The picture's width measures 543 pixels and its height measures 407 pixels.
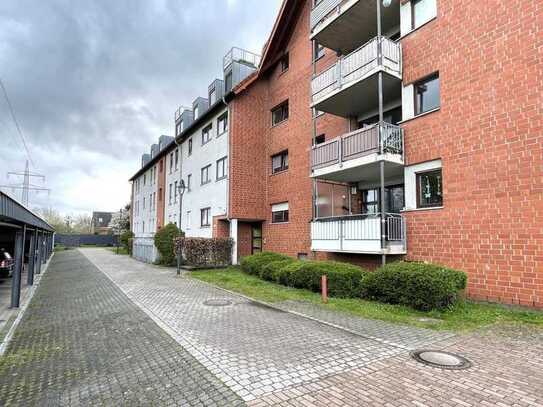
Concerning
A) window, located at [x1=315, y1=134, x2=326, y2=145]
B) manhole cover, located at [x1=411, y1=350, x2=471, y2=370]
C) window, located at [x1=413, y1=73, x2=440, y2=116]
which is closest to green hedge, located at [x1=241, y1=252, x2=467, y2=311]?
manhole cover, located at [x1=411, y1=350, x2=471, y2=370]

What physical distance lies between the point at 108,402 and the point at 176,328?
3.01 meters

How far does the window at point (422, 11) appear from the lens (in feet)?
36.5

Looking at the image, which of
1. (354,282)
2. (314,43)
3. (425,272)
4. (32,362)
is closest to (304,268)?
(354,282)

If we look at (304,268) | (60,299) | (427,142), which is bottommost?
(60,299)

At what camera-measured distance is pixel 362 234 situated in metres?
11.4

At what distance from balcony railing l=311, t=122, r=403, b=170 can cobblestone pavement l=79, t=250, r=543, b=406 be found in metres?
5.78

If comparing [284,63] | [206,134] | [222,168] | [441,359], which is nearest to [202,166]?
[206,134]

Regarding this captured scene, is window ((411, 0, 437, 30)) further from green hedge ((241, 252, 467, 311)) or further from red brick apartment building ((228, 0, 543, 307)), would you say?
green hedge ((241, 252, 467, 311))

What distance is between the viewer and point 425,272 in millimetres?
8234

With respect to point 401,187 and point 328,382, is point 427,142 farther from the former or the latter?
point 328,382

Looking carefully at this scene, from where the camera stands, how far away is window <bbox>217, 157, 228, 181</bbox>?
20350mm

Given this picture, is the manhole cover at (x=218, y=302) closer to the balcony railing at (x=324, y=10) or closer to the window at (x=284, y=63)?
the balcony railing at (x=324, y=10)

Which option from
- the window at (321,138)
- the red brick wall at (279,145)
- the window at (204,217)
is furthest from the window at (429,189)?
the window at (204,217)

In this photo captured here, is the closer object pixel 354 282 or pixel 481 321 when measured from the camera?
pixel 481 321
